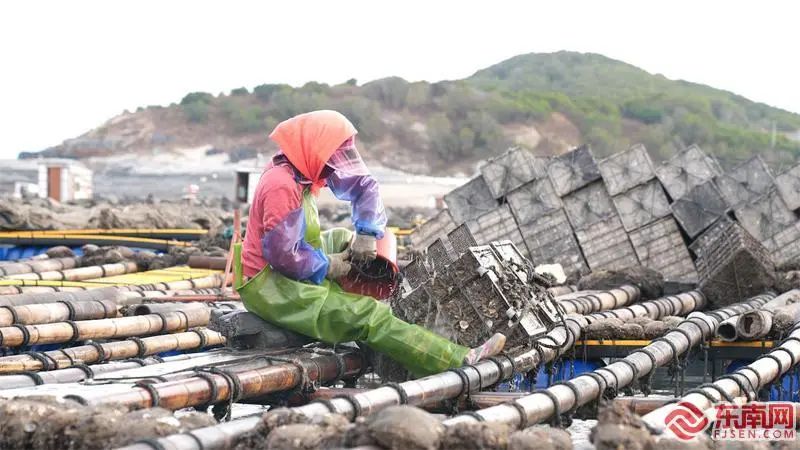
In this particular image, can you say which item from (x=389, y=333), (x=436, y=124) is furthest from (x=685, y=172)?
(x=436, y=124)

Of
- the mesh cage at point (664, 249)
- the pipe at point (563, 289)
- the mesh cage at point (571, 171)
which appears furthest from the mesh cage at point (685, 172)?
the pipe at point (563, 289)

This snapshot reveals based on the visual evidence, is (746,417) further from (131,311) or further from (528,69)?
(528,69)

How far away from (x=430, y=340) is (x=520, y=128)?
7946 cm

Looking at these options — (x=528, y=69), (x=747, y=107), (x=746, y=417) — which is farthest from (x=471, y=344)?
(x=528, y=69)

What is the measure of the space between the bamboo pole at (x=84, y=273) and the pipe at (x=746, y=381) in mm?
7675

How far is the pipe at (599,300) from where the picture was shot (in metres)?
11.4

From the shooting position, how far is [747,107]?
345 ft

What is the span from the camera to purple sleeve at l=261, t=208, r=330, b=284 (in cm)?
721

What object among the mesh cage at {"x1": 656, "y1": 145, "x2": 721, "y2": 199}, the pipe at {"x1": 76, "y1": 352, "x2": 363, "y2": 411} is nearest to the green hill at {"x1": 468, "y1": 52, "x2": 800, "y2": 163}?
the mesh cage at {"x1": 656, "y1": 145, "x2": 721, "y2": 199}

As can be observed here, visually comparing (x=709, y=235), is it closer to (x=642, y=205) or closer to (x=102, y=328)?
(x=642, y=205)

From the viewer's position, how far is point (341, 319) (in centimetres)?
736

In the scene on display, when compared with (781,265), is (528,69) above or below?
above

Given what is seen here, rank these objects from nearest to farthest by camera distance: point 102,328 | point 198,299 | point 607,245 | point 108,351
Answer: point 108,351 < point 102,328 < point 198,299 < point 607,245

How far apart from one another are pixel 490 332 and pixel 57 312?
11.6 ft
